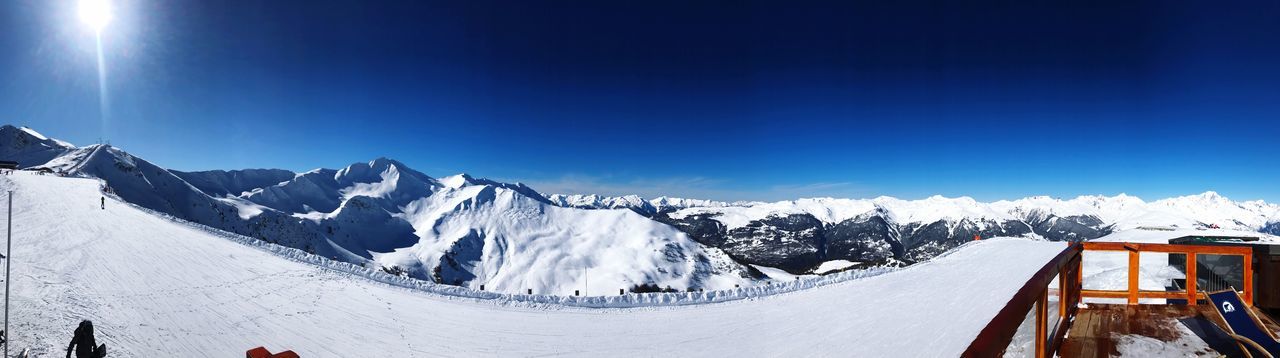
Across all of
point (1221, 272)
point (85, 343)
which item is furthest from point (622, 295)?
point (1221, 272)

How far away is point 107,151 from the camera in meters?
110

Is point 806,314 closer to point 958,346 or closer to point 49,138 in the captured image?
point 958,346

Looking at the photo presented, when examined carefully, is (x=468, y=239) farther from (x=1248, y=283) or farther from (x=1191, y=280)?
(x=1248, y=283)

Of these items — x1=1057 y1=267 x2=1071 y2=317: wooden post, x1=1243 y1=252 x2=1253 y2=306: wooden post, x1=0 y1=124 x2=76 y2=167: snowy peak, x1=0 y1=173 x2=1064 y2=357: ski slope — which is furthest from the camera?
x1=0 y1=124 x2=76 y2=167: snowy peak

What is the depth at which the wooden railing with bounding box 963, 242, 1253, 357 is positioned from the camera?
1879mm

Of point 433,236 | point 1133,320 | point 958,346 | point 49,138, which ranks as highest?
point 49,138

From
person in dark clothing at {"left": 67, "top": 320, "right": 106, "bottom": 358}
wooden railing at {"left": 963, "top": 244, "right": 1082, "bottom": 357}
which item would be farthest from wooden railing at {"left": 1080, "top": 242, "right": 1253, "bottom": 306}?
person in dark clothing at {"left": 67, "top": 320, "right": 106, "bottom": 358}

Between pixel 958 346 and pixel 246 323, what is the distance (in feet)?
49.2

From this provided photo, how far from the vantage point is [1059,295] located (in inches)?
171

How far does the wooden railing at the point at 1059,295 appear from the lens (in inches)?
74.0

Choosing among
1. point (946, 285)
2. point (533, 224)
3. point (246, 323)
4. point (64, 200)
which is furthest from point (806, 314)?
point (533, 224)

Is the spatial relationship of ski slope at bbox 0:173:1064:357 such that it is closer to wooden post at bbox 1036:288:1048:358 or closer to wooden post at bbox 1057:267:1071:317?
wooden post at bbox 1057:267:1071:317

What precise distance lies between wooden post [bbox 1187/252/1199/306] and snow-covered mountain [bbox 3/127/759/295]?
85185mm

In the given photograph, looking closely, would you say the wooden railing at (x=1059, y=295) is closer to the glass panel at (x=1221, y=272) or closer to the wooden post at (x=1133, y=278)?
the wooden post at (x=1133, y=278)
